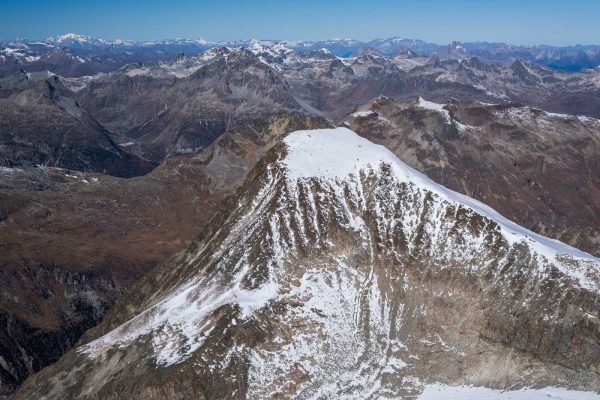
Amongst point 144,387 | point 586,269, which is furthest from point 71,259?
point 586,269

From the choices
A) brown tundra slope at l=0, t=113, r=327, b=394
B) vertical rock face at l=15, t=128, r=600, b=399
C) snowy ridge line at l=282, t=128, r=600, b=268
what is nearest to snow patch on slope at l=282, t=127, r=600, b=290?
snowy ridge line at l=282, t=128, r=600, b=268

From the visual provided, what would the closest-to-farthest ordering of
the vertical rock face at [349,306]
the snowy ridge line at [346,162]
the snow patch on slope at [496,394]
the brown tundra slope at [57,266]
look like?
the snow patch on slope at [496,394], the vertical rock face at [349,306], the snowy ridge line at [346,162], the brown tundra slope at [57,266]

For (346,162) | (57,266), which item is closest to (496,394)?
(346,162)

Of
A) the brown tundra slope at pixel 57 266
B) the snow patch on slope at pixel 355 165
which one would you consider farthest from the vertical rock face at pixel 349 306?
the brown tundra slope at pixel 57 266

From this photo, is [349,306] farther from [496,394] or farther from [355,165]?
[355,165]

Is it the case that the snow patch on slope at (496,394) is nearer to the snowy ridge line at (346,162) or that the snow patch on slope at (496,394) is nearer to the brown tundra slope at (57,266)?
the snowy ridge line at (346,162)

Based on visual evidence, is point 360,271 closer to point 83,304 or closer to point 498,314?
point 498,314

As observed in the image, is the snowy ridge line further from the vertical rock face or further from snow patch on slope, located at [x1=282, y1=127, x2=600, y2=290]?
the vertical rock face
